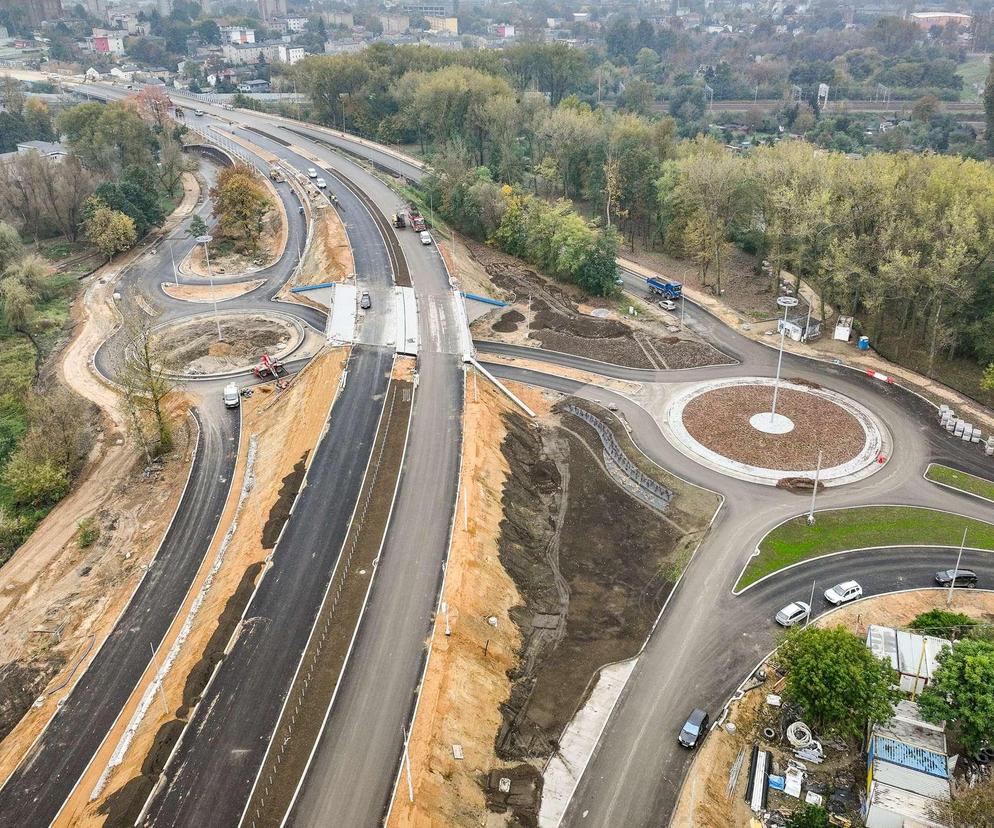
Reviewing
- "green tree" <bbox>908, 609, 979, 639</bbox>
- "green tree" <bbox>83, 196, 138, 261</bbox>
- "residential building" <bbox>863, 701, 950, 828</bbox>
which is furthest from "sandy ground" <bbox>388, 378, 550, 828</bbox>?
"green tree" <bbox>83, 196, 138, 261</bbox>

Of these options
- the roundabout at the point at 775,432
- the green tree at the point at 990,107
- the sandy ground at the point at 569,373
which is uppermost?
the green tree at the point at 990,107

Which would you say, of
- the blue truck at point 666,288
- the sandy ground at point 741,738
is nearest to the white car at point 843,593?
the sandy ground at point 741,738

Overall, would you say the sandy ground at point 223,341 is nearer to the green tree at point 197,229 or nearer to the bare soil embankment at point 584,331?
the bare soil embankment at point 584,331

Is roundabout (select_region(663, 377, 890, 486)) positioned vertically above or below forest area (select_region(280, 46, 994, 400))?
below

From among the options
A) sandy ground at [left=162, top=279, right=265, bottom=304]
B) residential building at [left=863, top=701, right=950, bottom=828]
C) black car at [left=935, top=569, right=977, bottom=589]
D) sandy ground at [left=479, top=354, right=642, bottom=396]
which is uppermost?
sandy ground at [left=162, top=279, right=265, bottom=304]

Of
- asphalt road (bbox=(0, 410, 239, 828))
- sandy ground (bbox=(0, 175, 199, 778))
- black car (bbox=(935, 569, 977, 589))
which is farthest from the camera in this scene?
black car (bbox=(935, 569, 977, 589))

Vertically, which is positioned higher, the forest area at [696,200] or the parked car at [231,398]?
the forest area at [696,200]

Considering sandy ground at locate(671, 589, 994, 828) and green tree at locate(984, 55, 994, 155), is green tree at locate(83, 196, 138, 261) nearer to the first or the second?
sandy ground at locate(671, 589, 994, 828)

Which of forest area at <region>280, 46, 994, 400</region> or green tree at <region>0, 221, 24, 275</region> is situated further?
green tree at <region>0, 221, 24, 275</region>
